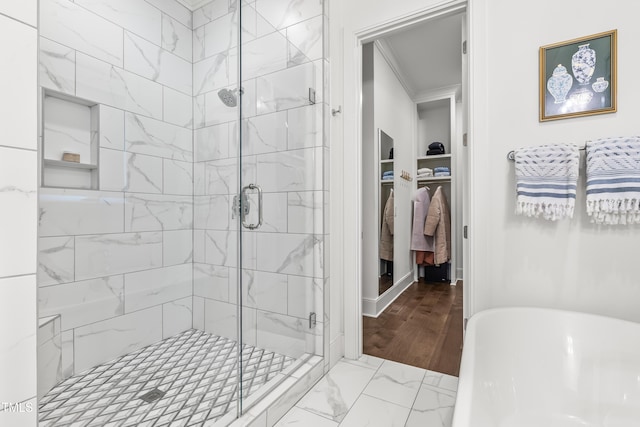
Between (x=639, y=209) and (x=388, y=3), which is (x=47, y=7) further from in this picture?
(x=639, y=209)

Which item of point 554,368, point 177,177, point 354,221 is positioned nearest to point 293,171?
point 354,221

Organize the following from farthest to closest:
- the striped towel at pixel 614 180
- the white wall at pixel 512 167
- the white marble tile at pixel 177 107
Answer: the white marble tile at pixel 177 107 → the white wall at pixel 512 167 → the striped towel at pixel 614 180

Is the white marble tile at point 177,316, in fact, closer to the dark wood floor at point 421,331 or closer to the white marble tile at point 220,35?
the dark wood floor at point 421,331

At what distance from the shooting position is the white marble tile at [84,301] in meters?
1.72

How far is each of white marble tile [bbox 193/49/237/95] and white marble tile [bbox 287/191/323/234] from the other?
100cm

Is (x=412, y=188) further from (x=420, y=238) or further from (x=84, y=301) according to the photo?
(x=84, y=301)

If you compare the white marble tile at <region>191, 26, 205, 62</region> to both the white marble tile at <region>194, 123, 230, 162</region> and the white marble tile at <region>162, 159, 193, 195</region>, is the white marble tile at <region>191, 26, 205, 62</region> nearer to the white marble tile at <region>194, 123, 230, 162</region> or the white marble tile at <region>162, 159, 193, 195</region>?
the white marble tile at <region>194, 123, 230, 162</region>

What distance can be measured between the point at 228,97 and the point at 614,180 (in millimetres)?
2250

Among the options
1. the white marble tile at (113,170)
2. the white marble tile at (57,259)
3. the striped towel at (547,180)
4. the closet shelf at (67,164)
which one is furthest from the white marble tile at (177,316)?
the striped towel at (547,180)

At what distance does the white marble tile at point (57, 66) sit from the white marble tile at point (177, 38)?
688 mm

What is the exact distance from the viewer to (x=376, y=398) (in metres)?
1.67

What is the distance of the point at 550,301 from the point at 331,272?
1.21 m

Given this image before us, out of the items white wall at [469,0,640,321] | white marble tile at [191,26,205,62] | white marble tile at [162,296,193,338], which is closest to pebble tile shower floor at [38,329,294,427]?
white marble tile at [162,296,193,338]
